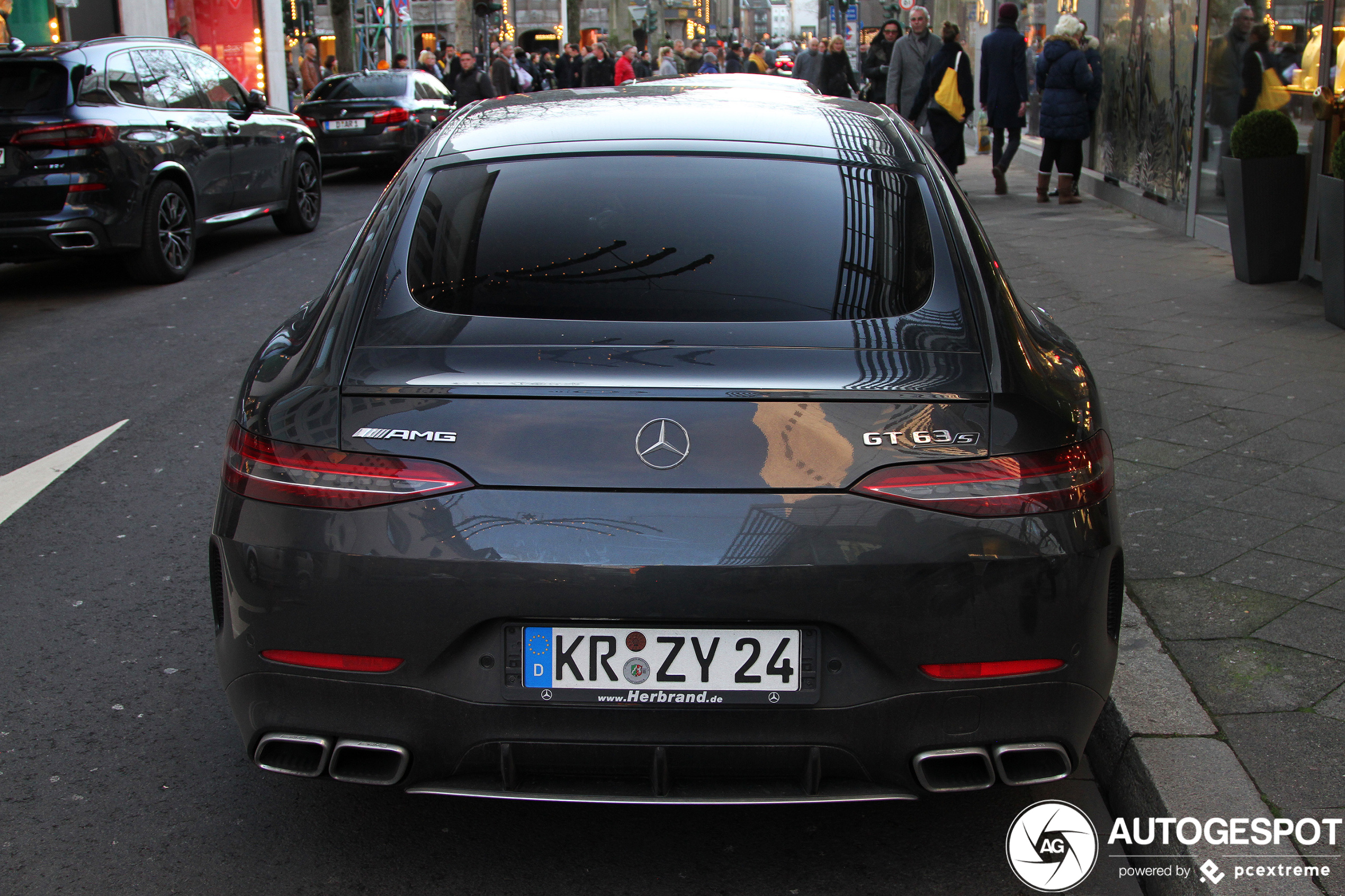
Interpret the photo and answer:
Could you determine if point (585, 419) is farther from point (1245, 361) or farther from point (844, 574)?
point (1245, 361)

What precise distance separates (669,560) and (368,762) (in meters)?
0.73

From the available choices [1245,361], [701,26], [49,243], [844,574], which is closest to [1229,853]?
[844,574]

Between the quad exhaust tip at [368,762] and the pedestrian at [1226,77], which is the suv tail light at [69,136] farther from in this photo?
the pedestrian at [1226,77]

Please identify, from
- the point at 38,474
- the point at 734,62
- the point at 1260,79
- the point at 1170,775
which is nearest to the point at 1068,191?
the point at 1260,79

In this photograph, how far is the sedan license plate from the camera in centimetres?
241

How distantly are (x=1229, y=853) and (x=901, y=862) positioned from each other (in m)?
0.65

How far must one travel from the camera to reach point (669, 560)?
92.7 inches

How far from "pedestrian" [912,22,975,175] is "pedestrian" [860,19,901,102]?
446 centimetres

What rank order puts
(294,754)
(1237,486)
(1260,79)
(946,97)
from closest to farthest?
1. (294,754)
2. (1237,486)
3. (1260,79)
4. (946,97)

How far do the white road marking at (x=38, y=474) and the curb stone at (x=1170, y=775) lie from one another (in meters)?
4.10

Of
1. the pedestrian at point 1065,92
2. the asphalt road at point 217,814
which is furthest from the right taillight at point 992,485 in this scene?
the pedestrian at point 1065,92

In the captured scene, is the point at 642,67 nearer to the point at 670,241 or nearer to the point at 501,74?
the point at 501,74

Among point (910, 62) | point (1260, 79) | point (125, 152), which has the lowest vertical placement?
point (125, 152)

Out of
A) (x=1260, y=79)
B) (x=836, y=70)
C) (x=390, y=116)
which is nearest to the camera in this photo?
(x=1260, y=79)
